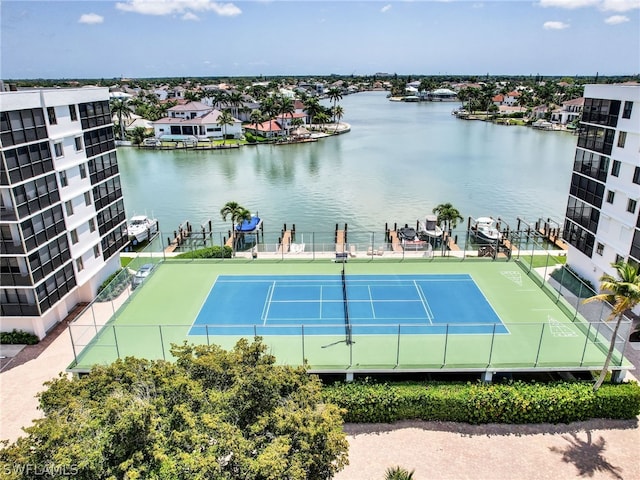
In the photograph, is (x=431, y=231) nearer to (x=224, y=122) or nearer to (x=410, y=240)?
(x=410, y=240)

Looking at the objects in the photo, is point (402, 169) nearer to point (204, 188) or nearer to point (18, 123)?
point (204, 188)

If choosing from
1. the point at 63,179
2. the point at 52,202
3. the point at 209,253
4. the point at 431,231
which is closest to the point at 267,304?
the point at 209,253

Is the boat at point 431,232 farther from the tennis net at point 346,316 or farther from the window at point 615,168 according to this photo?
the window at point 615,168

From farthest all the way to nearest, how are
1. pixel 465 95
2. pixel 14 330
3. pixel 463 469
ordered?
pixel 465 95 → pixel 14 330 → pixel 463 469

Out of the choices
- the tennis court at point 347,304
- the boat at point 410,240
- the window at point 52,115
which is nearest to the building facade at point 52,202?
the window at point 52,115

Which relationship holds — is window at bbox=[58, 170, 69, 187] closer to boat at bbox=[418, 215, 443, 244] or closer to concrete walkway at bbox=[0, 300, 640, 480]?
concrete walkway at bbox=[0, 300, 640, 480]

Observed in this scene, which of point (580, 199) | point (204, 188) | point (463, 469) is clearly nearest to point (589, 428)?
point (463, 469)
